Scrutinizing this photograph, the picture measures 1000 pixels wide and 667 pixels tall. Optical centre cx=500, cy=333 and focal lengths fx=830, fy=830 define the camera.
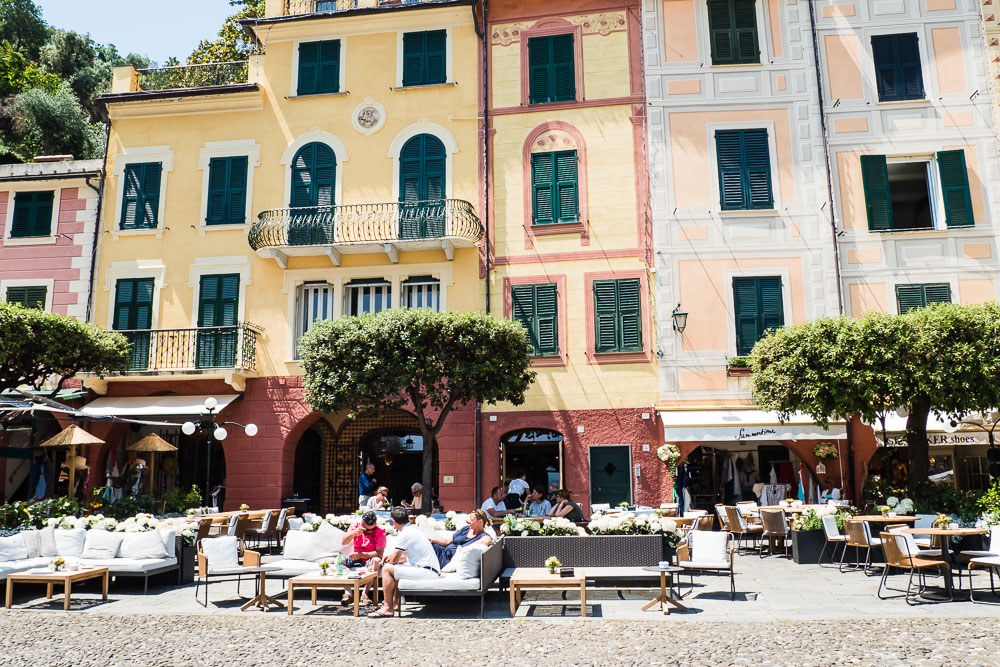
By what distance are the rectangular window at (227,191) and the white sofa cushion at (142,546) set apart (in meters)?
10.8

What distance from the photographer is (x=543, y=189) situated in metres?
19.7

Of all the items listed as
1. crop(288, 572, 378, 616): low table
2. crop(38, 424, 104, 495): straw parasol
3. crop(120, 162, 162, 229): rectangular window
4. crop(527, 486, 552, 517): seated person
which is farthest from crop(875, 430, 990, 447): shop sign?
crop(120, 162, 162, 229): rectangular window

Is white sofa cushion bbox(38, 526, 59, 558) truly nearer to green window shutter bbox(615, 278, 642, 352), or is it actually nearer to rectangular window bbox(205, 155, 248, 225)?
rectangular window bbox(205, 155, 248, 225)

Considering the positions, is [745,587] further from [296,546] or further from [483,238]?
[483,238]

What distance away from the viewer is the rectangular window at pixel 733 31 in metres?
19.8

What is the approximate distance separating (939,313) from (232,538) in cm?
1188

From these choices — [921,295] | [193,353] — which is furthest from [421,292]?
[921,295]

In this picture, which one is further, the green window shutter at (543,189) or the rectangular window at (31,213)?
the rectangular window at (31,213)

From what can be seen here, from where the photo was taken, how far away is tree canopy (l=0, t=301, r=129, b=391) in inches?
632

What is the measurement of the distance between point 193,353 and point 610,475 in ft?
33.6

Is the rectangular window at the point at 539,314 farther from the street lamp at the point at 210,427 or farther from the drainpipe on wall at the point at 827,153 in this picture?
the street lamp at the point at 210,427

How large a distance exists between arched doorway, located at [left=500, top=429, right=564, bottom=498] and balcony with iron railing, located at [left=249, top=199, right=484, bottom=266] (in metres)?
4.58

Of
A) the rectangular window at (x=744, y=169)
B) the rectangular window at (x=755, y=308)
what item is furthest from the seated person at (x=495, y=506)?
the rectangular window at (x=744, y=169)

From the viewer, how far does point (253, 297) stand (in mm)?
20281
